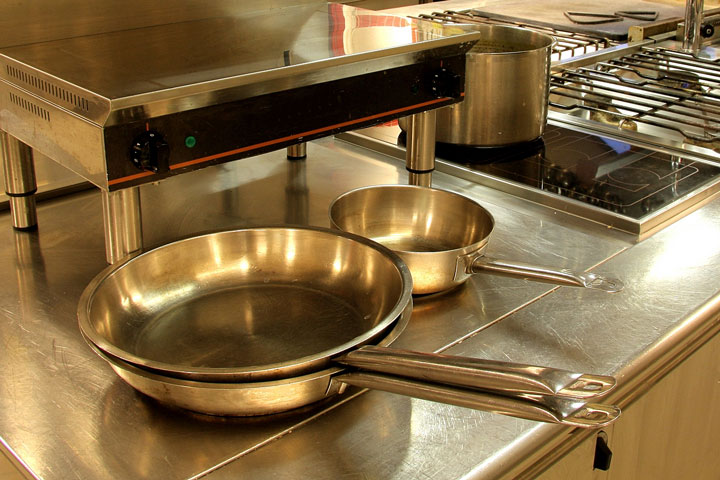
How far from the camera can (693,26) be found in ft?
6.59

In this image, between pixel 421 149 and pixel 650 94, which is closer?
pixel 421 149

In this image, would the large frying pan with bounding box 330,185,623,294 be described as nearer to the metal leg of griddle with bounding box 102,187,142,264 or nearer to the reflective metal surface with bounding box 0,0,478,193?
the reflective metal surface with bounding box 0,0,478,193

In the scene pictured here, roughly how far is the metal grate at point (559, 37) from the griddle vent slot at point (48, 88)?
116cm

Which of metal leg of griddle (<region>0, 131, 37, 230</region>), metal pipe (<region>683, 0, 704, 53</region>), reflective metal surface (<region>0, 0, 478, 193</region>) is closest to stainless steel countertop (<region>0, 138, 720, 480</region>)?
metal leg of griddle (<region>0, 131, 37, 230</region>)

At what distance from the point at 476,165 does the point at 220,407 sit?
77cm

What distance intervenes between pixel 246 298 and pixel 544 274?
35 cm

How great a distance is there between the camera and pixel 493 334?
95 cm

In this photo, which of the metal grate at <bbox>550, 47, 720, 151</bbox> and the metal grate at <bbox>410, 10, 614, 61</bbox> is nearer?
the metal grate at <bbox>550, 47, 720, 151</bbox>

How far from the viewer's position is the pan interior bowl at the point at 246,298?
0.88m

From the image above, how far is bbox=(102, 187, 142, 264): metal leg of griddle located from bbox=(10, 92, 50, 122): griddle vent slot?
106 millimetres

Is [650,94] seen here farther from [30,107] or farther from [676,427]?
[30,107]

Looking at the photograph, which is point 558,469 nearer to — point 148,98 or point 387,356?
point 387,356

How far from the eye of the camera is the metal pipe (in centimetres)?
196

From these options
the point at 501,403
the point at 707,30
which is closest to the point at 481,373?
the point at 501,403
